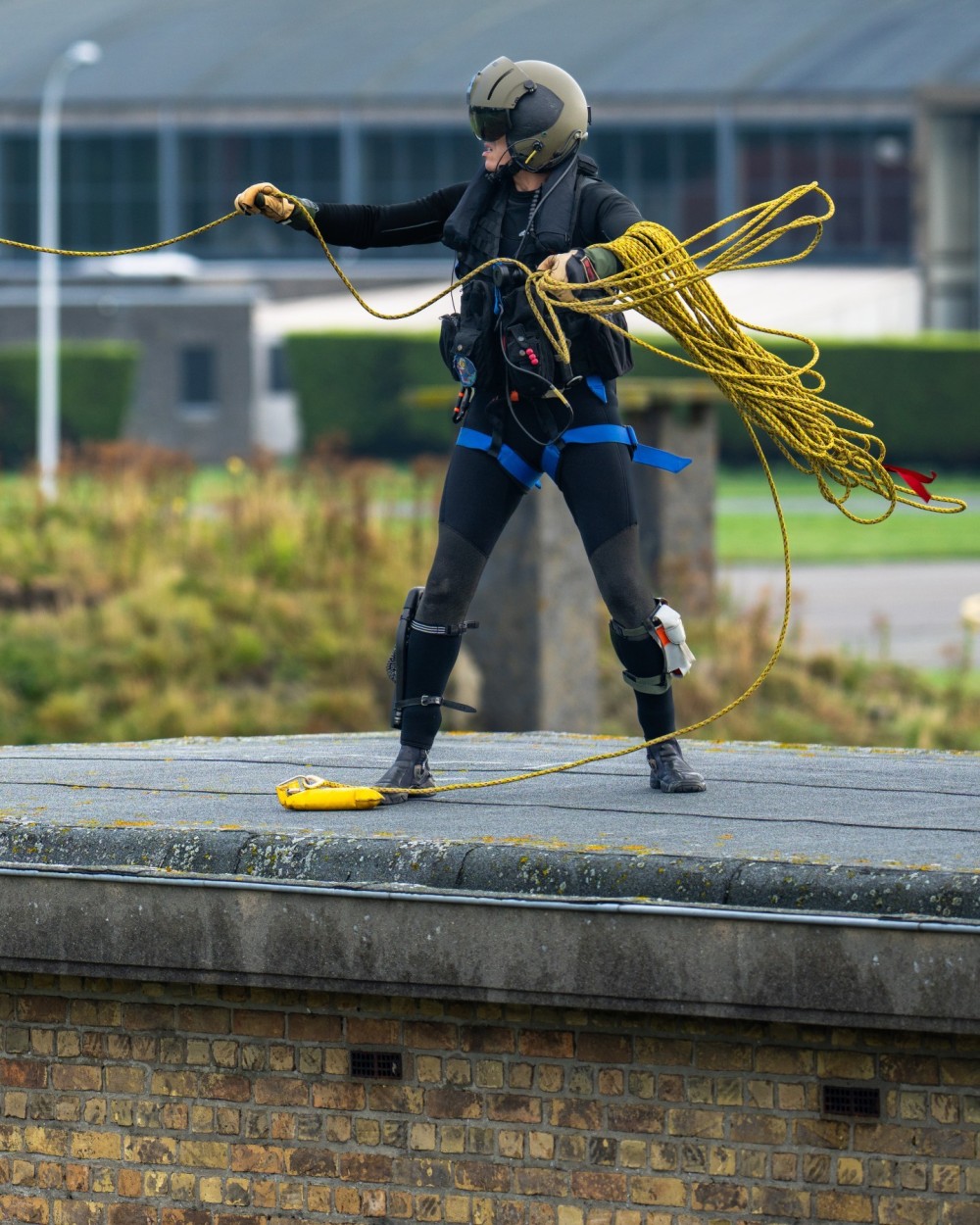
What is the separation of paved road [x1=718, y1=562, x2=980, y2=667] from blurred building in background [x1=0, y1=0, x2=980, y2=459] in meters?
20.2

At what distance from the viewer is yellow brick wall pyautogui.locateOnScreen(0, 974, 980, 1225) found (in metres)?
4.99

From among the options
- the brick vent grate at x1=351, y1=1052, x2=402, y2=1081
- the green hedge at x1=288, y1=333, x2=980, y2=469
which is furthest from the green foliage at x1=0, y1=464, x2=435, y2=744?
the green hedge at x1=288, y1=333, x2=980, y2=469

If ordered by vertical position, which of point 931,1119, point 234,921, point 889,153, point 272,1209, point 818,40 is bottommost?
point 272,1209

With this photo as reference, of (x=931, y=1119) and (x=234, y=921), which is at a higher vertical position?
(x=234, y=921)

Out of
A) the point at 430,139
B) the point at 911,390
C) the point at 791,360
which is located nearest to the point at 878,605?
the point at 791,360

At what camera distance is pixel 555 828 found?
5.62 m

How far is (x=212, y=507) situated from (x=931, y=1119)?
44.9 ft

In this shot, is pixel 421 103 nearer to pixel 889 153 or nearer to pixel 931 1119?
pixel 889 153

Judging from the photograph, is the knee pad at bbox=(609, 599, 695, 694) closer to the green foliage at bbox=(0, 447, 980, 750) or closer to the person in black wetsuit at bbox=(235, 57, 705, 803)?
the person in black wetsuit at bbox=(235, 57, 705, 803)

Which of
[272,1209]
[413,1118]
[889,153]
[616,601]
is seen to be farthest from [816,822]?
[889,153]

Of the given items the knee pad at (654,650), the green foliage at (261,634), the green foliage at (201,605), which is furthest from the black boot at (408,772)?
the green foliage at (201,605)

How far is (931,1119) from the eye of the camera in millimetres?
4953

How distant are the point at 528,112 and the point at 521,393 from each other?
0.79 meters

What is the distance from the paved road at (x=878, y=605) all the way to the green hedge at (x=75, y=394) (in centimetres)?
1869
